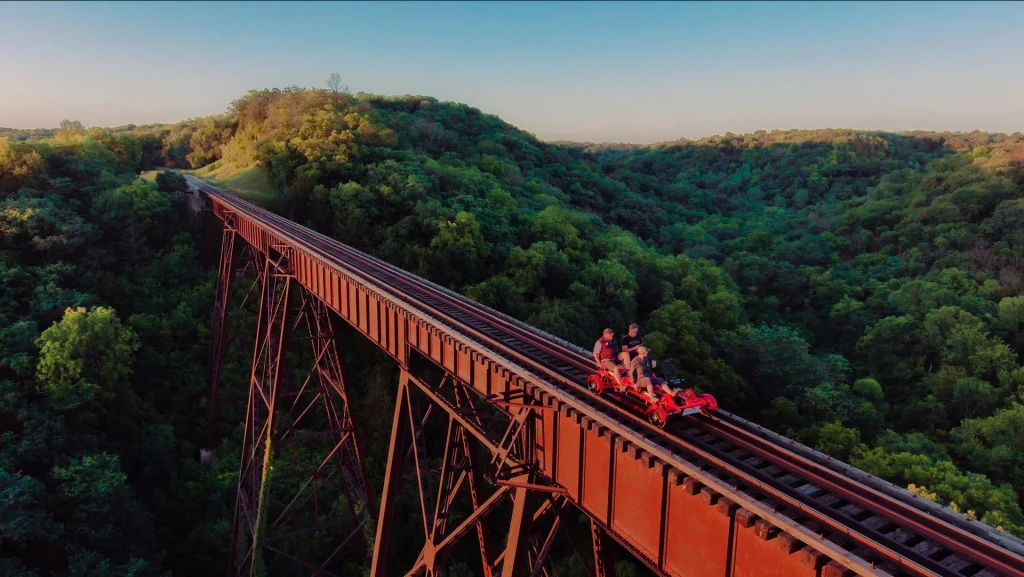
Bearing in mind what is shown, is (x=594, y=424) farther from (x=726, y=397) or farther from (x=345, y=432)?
(x=726, y=397)

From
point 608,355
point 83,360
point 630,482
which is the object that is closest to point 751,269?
point 608,355

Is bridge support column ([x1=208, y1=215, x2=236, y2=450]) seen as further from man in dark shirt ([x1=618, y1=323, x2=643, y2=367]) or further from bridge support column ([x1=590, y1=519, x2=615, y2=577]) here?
man in dark shirt ([x1=618, y1=323, x2=643, y2=367])

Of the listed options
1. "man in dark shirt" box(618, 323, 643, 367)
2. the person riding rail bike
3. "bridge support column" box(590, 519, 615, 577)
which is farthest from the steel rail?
"bridge support column" box(590, 519, 615, 577)

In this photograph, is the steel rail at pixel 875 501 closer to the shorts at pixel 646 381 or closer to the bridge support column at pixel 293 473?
the shorts at pixel 646 381

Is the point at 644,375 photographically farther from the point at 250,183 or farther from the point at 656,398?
the point at 250,183


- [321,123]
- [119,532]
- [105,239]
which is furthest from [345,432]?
[321,123]
